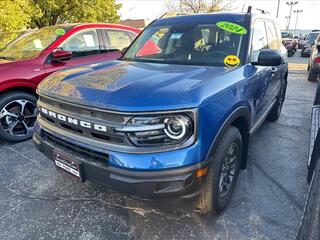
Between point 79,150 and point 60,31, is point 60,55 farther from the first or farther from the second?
point 79,150

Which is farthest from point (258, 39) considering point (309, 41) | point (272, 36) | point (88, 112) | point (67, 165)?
point (309, 41)

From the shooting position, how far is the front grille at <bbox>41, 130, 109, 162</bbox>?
84.7 inches

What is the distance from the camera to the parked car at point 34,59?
162 inches

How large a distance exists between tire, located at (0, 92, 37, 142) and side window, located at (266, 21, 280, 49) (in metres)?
3.59

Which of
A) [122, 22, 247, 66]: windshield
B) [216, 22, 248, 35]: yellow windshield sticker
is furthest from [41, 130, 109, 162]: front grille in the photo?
[216, 22, 248, 35]: yellow windshield sticker

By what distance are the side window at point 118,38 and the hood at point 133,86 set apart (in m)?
2.47

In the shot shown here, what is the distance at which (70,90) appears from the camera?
2.34 meters

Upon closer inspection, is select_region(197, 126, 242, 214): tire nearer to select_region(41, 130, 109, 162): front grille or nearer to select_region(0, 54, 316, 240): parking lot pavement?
select_region(0, 54, 316, 240): parking lot pavement

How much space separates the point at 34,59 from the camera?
14.1 feet

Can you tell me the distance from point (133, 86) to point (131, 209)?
4.14 ft

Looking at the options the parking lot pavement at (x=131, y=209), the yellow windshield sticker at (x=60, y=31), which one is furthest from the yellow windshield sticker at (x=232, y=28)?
the yellow windshield sticker at (x=60, y=31)

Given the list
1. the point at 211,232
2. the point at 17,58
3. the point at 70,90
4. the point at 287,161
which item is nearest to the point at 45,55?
the point at 17,58

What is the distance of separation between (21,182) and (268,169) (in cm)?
298

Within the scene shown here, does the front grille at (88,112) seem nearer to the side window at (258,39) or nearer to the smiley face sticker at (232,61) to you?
the smiley face sticker at (232,61)
